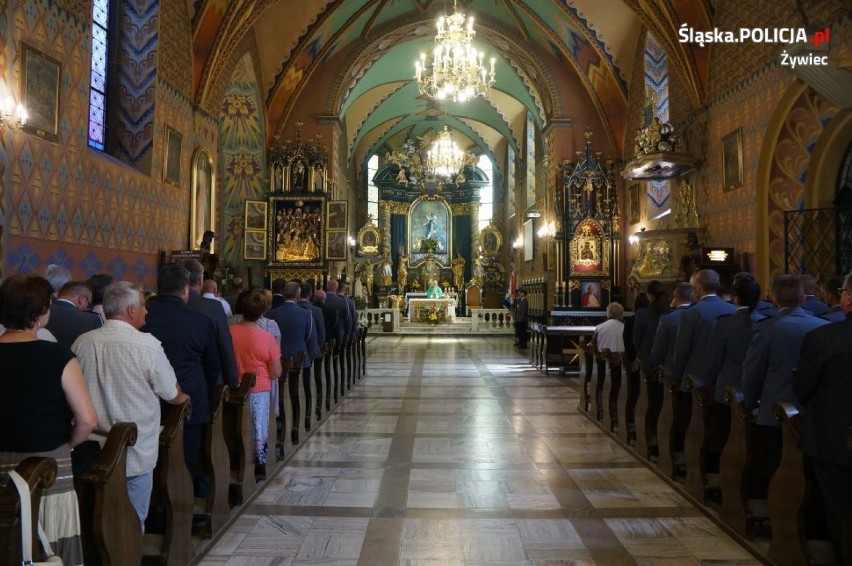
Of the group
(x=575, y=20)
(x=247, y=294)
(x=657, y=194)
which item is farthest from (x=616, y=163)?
(x=247, y=294)

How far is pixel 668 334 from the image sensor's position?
5793 millimetres

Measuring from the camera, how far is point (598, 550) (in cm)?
388

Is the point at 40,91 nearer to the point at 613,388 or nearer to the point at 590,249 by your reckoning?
the point at 613,388

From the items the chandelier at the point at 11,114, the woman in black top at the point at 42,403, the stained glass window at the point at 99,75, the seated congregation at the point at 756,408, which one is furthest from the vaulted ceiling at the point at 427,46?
the woman in black top at the point at 42,403

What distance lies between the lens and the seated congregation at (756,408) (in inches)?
122

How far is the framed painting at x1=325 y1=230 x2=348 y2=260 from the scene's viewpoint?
56.1 feet

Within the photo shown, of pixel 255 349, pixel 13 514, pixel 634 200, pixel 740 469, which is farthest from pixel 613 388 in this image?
A: pixel 634 200

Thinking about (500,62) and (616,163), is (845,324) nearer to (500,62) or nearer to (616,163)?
(616,163)

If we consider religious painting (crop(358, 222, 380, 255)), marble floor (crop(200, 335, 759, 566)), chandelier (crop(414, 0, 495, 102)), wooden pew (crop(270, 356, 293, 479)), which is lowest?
marble floor (crop(200, 335, 759, 566))

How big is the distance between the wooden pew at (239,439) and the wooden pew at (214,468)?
0.33 meters

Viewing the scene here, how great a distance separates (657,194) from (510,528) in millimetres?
13871

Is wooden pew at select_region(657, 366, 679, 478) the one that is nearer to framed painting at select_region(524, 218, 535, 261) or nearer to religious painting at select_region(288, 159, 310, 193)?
religious painting at select_region(288, 159, 310, 193)

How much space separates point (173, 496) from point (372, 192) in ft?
94.7

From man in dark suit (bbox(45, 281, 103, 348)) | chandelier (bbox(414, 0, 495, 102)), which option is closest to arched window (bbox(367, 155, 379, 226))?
chandelier (bbox(414, 0, 495, 102))
